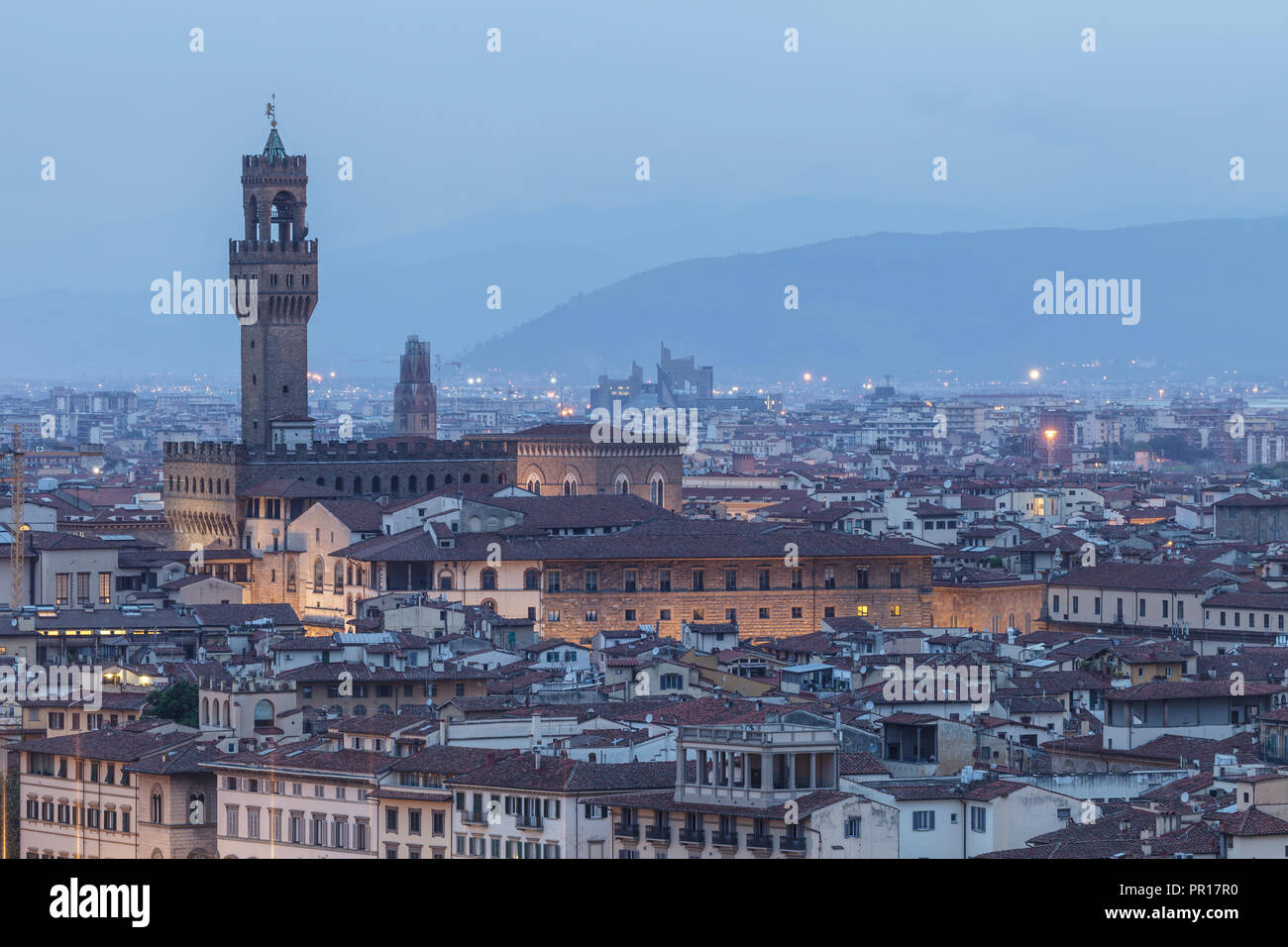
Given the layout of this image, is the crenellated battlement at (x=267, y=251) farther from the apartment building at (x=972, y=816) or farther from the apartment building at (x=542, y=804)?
the apartment building at (x=972, y=816)

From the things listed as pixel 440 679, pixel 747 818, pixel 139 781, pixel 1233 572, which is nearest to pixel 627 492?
pixel 1233 572

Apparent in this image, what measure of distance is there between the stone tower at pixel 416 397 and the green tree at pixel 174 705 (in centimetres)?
8480

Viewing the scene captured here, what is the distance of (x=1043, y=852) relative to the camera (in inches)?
857

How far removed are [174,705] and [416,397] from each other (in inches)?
3672

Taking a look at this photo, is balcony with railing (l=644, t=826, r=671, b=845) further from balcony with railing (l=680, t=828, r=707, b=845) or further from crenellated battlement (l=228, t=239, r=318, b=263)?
crenellated battlement (l=228, t=239, r=318, b=263)

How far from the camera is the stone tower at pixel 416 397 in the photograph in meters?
123

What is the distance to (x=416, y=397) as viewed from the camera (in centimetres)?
12631

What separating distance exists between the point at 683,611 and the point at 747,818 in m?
27.6

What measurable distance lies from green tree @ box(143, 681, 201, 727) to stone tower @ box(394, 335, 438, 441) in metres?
84.8

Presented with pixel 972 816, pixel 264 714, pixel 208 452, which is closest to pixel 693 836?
pixel 972 816

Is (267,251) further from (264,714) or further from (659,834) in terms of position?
(659,834)

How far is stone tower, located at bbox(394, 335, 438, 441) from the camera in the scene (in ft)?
402

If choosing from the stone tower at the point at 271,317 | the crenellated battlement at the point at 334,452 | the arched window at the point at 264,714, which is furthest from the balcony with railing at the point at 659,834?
the stone tower at the point at 271,317
